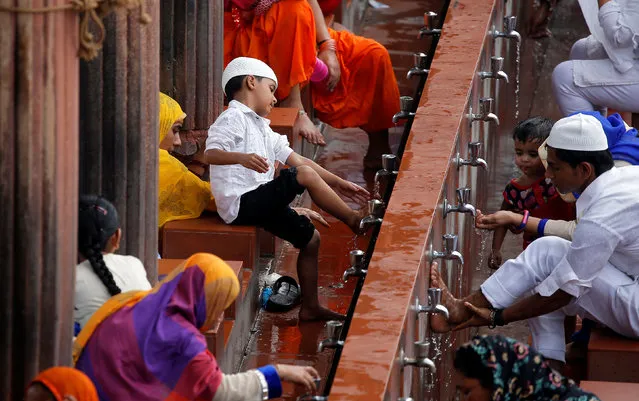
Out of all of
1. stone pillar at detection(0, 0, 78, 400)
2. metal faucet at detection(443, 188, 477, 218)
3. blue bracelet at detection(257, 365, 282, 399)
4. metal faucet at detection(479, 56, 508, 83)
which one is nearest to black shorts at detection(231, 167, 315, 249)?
metal faucet at detection(443, 188, 477, 218)

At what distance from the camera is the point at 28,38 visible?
4605 mm

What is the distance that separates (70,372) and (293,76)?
14.2ft

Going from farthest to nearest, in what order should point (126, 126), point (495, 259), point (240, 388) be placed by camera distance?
point (495, 259) → point (126, 126) → point (240, 388)

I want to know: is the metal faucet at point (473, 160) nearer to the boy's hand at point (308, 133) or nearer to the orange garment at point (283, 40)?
the boy's hand at point (308, 133)

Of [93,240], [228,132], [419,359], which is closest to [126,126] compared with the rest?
[93,240]

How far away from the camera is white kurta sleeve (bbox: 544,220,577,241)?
23.6 feet

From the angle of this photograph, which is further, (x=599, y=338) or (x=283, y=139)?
(x=283, y=139)

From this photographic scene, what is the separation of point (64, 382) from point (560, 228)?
3.07 m

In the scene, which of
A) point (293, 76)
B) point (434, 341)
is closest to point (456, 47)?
point (293, 76)

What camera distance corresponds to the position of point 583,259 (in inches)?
259

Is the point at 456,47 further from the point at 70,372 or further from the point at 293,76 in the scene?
the point at 70,372

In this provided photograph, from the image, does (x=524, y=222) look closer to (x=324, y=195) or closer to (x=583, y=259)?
(x=583, y=259)

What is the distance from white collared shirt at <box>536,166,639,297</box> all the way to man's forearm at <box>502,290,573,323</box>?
39 mm

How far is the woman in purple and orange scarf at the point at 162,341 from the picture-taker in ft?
16.7
